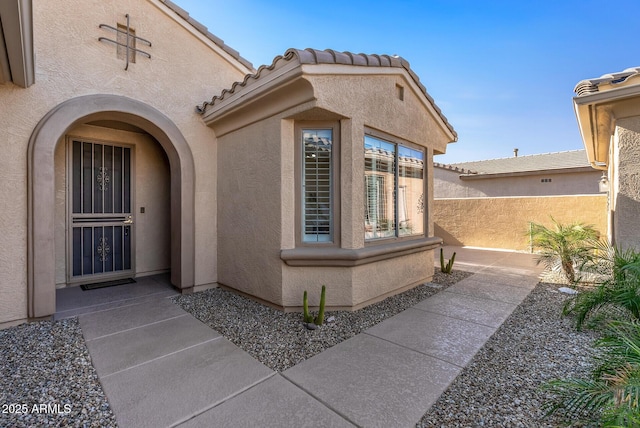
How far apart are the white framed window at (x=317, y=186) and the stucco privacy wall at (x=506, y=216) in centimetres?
1130

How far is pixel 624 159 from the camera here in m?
5.76

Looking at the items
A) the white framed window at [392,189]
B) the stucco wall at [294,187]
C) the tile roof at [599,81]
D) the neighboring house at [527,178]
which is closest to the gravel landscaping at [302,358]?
the stucco wall at [294,187]

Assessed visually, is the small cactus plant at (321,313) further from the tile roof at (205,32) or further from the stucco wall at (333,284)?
the tile roof at (205,32)

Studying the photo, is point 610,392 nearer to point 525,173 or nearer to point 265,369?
point 265,369

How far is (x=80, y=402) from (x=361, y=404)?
9.09 feet

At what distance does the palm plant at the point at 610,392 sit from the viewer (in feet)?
6.23

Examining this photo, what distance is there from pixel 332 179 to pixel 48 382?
463 cm

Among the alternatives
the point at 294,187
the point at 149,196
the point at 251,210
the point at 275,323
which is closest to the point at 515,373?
the point at 275,323

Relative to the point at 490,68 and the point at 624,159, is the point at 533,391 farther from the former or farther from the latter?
the point at 490,68

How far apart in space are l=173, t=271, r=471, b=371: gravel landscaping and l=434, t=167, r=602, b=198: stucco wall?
16.3 metres

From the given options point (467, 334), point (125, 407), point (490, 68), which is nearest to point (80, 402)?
point (125, 407)

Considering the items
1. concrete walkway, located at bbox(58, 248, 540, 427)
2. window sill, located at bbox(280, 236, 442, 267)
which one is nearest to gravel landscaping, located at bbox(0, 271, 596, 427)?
concrete walkway, located at bbox(58, 248, 540, 427)

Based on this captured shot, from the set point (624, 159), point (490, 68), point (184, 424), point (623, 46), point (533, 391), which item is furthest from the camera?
point (490, 68)

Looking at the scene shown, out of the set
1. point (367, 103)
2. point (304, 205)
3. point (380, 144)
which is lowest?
point (304, 205)
